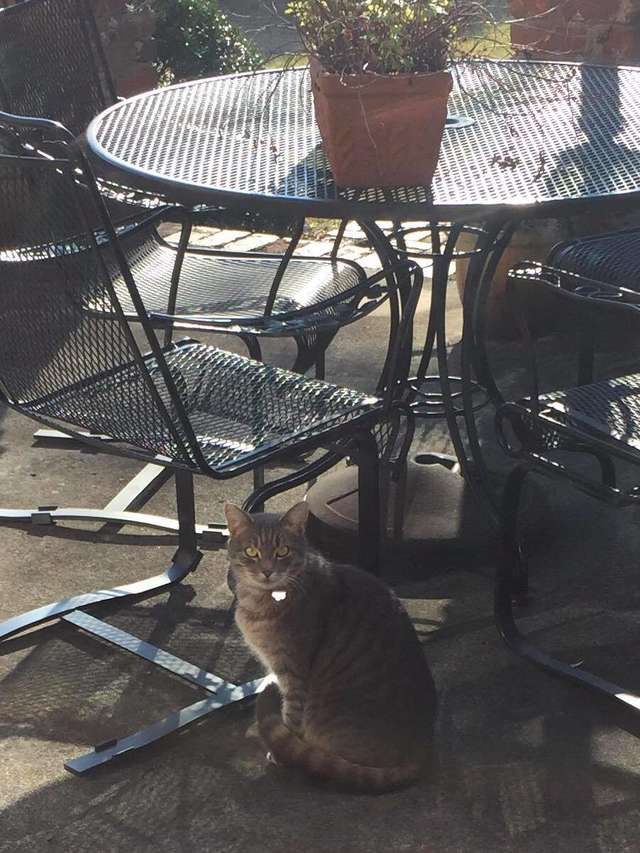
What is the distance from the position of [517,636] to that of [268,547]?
2.28ft

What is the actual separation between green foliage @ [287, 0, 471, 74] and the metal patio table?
271 millimetres

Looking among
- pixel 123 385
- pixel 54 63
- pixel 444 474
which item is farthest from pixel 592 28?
pixel 123 385

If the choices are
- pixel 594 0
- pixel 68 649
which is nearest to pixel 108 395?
pixel 68 649

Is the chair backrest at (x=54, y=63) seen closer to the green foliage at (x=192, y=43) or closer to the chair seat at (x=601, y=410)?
the chair seat at (x=601, y=410)

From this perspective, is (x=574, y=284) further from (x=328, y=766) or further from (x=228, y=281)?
(x=228, y=281)

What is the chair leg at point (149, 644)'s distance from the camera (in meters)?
2.52

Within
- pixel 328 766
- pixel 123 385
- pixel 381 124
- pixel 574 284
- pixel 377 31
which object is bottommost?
pixel 328 766

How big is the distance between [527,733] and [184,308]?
1508 mm

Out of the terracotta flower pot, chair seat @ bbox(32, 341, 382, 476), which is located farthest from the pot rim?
chair seat @ bbox(32, 341, 382, 476)

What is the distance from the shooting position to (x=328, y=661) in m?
2.47

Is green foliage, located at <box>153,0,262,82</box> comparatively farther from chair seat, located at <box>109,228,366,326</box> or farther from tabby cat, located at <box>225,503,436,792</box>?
tabby cat, located at <box>225,503,436,792</box>

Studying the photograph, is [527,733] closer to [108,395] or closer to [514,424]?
[514,424]

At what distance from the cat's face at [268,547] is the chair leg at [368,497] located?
176 mm

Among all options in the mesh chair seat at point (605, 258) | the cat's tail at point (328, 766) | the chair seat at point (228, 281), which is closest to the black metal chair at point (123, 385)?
the cat's tail at point (328, 766)
